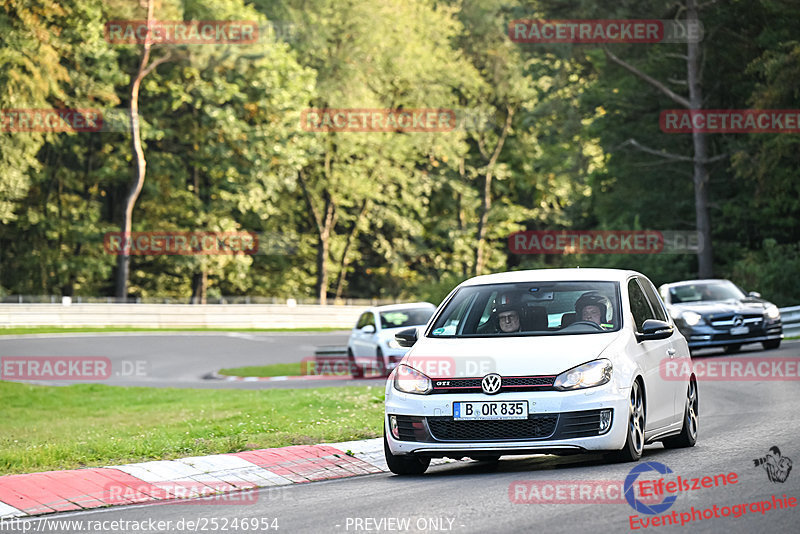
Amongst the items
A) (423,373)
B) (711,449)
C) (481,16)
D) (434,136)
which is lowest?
(711,449)

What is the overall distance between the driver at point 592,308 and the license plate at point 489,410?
1.41 m

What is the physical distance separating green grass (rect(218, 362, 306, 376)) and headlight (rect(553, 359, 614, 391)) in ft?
79.0

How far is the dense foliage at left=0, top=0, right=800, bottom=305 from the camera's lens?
151 ft

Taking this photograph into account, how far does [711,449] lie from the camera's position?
440 inches

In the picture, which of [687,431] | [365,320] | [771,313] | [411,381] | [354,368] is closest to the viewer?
[411,381]

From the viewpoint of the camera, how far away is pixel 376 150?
2837 inches

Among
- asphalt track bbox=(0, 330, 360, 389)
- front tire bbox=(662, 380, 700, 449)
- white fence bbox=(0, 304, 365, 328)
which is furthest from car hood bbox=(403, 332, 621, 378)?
white fence bbox=(0, 304, 365, 328)

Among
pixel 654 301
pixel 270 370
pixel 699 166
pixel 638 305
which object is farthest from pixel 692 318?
pixel 699 166

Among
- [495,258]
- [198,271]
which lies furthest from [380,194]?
[198,271]

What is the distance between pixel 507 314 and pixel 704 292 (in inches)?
656

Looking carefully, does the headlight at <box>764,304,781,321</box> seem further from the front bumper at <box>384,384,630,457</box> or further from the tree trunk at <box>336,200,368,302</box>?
the tree trunk at <box>336,200,368,302</box>

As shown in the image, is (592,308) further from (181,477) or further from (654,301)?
Result: (181,477)

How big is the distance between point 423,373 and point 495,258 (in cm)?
7014

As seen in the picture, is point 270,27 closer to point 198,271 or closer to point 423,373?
point 198,271
